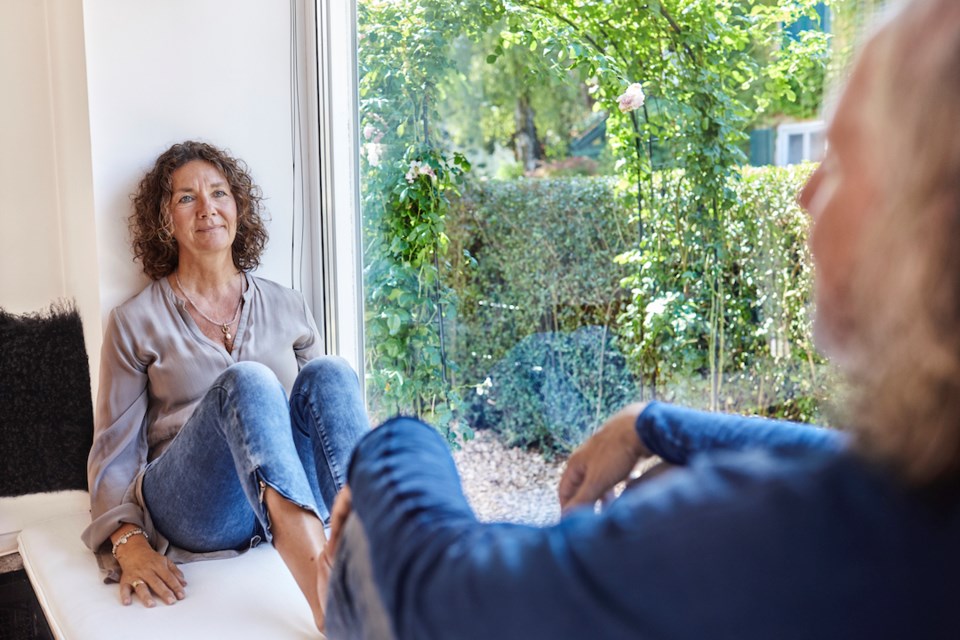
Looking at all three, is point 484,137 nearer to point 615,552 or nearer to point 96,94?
point 96,94

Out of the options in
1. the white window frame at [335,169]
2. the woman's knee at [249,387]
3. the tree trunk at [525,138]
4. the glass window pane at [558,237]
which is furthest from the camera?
the white window frame at [335,169]

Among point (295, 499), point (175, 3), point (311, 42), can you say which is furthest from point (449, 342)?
point (175, 3)

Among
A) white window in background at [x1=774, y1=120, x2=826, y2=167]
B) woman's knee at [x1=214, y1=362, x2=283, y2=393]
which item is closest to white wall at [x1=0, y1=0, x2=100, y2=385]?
woman's knee at [x1=214, y1=362, x2=283, y2=393]

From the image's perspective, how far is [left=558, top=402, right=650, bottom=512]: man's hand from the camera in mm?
1011

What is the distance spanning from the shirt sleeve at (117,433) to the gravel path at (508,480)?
0.80 metres

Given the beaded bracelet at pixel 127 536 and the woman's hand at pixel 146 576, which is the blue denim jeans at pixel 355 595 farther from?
the beaded bracelet at pixel 127 536

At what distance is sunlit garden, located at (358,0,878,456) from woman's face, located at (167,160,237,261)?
48 cm

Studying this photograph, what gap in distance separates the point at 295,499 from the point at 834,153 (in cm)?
127

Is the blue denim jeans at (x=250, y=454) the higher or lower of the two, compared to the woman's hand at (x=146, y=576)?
higher

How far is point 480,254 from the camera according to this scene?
2.17 metres

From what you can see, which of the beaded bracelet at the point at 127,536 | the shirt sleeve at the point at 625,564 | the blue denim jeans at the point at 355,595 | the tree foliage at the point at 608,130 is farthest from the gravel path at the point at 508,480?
the shirt sleeve at the point at 625,564

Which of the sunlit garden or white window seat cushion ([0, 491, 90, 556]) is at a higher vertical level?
the sunlit garden

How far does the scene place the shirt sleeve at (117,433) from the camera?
2.04 m

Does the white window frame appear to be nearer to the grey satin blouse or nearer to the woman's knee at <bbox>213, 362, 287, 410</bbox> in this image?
the grey satin blouse
